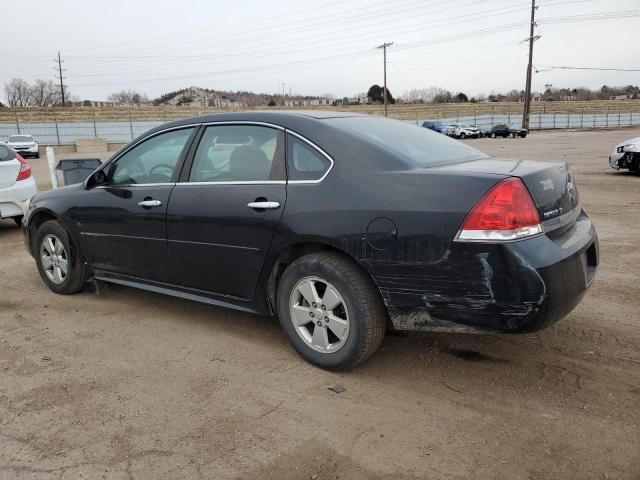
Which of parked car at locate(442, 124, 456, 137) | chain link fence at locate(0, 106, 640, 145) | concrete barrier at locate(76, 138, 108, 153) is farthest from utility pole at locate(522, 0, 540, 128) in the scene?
concrete barrier at locate(76, 138, 108, 153)

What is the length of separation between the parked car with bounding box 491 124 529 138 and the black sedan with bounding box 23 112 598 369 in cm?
4771

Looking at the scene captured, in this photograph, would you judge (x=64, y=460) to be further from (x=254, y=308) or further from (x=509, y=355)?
(x=509, y=355)

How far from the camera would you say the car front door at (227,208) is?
3.55 m

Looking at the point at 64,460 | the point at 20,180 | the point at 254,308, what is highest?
the point at 20,180

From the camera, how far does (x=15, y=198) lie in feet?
25.9

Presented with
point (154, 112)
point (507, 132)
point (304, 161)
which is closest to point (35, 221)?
point (304, 161)

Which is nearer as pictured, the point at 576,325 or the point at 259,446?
the point at 259,446

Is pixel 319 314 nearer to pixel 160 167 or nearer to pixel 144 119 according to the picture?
pixel 160 167

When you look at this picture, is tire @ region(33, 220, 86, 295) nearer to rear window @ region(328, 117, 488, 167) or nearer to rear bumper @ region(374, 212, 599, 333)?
rear window @ region(328, 117, 488, 167)

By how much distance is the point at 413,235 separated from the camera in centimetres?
296

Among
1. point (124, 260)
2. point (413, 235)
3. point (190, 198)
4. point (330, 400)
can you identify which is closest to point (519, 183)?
point (413, 235)

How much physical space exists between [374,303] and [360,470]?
97cm

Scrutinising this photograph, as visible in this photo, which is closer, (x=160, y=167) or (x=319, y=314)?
(x=319, y=314)

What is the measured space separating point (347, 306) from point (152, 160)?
81.8 inches
